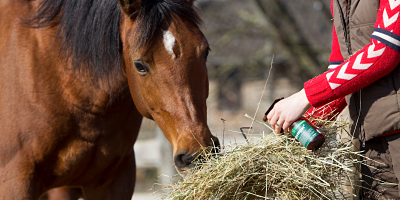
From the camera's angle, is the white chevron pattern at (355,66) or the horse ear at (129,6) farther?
the horse ear at (129,6)

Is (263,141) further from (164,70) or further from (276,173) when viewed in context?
(164,70)

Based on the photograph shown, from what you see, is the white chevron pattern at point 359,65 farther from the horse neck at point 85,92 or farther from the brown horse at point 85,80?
the horse neck at point 85,92

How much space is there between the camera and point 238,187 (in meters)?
1.43

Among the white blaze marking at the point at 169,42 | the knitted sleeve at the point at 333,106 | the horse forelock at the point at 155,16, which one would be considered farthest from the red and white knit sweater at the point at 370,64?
the horse forelock at the point at 155,16

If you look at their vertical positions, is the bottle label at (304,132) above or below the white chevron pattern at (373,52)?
below

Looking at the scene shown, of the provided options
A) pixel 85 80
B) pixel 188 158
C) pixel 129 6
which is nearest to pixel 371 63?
pixel 188 158

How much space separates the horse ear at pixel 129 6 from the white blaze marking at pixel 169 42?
272 millimetres

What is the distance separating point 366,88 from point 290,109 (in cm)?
33

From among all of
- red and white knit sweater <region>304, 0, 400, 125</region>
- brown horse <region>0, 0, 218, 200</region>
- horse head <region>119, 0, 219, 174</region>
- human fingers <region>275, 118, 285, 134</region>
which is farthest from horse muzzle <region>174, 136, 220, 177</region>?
red and white knit sweater <region>304, 0, 400, 125</region>

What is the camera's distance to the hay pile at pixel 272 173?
1.43 m

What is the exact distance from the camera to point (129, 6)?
6.60ft

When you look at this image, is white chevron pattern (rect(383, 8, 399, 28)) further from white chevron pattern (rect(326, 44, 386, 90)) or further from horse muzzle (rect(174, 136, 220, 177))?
A: horse muzzle (rect(174, 136, 220, 177))

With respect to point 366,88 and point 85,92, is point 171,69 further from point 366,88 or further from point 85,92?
point 366,88

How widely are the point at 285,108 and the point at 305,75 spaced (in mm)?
4439
